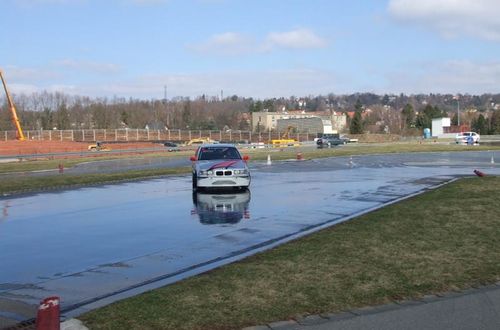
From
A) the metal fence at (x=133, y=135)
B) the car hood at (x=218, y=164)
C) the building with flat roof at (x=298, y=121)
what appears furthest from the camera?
the building with flat roof at (x=298, y=121)

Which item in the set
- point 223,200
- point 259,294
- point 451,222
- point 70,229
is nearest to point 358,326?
point 259,294

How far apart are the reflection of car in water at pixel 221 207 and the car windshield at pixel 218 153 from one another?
1623 millimetres

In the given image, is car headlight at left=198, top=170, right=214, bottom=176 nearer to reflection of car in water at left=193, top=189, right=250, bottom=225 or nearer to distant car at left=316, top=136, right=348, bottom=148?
reflection of car in water at left=193, top=189, right=250, bottom=225

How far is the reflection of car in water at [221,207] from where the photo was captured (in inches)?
500

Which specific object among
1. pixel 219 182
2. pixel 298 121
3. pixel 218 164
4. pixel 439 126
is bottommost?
pixel 219 182

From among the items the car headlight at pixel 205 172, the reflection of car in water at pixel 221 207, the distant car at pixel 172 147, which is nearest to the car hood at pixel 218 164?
the car headlight at pixel 205 172

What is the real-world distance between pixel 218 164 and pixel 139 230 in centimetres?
707

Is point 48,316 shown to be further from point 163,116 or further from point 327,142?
point 163,116

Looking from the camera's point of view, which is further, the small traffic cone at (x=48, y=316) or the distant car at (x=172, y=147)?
the distant car at (x=172, y=147)

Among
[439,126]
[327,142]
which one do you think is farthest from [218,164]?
[439,126]

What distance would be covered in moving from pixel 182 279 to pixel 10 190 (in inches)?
563

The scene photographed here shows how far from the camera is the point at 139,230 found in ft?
37.4

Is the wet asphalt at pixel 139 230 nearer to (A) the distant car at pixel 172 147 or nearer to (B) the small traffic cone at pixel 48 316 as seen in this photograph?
(B) the small traffic cone at pixel 48 316

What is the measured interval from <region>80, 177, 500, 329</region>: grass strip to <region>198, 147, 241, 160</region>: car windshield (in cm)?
871
